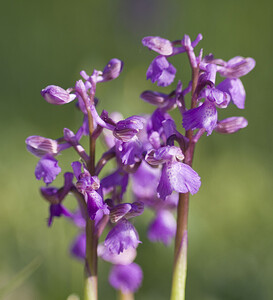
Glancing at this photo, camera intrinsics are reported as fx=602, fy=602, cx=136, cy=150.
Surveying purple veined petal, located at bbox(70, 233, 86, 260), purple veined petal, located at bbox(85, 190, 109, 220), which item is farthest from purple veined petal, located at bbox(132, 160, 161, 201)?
purple veined petal, located at bbox(85, 190, 109, 220)

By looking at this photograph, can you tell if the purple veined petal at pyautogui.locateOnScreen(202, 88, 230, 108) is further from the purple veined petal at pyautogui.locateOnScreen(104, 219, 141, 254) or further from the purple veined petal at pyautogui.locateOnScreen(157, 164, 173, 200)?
the purple veined petal at pyautogui.locateOnScreen(104, 219, 141, 254)

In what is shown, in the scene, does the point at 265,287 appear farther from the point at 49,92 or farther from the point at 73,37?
the point at 73,37

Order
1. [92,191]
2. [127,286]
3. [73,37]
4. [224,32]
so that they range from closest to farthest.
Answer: [92,191], [127,286], [224,32], [73,37]

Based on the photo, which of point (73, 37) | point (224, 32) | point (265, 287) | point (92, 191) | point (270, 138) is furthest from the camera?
point (73, 37)

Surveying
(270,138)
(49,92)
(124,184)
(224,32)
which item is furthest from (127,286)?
(224,32)

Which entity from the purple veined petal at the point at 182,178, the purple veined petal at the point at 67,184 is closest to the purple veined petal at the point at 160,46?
the purple veined petal at the point at 182,178

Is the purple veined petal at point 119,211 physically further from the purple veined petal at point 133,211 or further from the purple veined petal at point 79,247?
the purple veined petal at point 79,247
